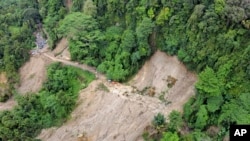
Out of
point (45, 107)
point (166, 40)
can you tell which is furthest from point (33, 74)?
point (166, 40)

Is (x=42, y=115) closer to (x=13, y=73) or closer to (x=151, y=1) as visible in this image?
(x=13, y=73)

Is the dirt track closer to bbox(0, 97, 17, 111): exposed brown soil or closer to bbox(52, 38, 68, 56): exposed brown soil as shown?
bbox(0, 97, 17, 111): exposed brown soil

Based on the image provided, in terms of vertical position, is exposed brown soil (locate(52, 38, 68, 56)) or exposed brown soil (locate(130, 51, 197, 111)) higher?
exposed brown soil (locate(52, 38, 68, 56))

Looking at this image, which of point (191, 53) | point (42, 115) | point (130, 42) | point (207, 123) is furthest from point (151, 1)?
point (42, 115)

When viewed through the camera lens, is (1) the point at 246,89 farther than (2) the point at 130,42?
No

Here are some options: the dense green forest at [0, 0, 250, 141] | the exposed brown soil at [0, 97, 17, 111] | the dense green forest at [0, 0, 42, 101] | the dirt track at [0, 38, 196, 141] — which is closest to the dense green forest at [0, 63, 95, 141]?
the dirt track at [0, 38, 196, 141]
